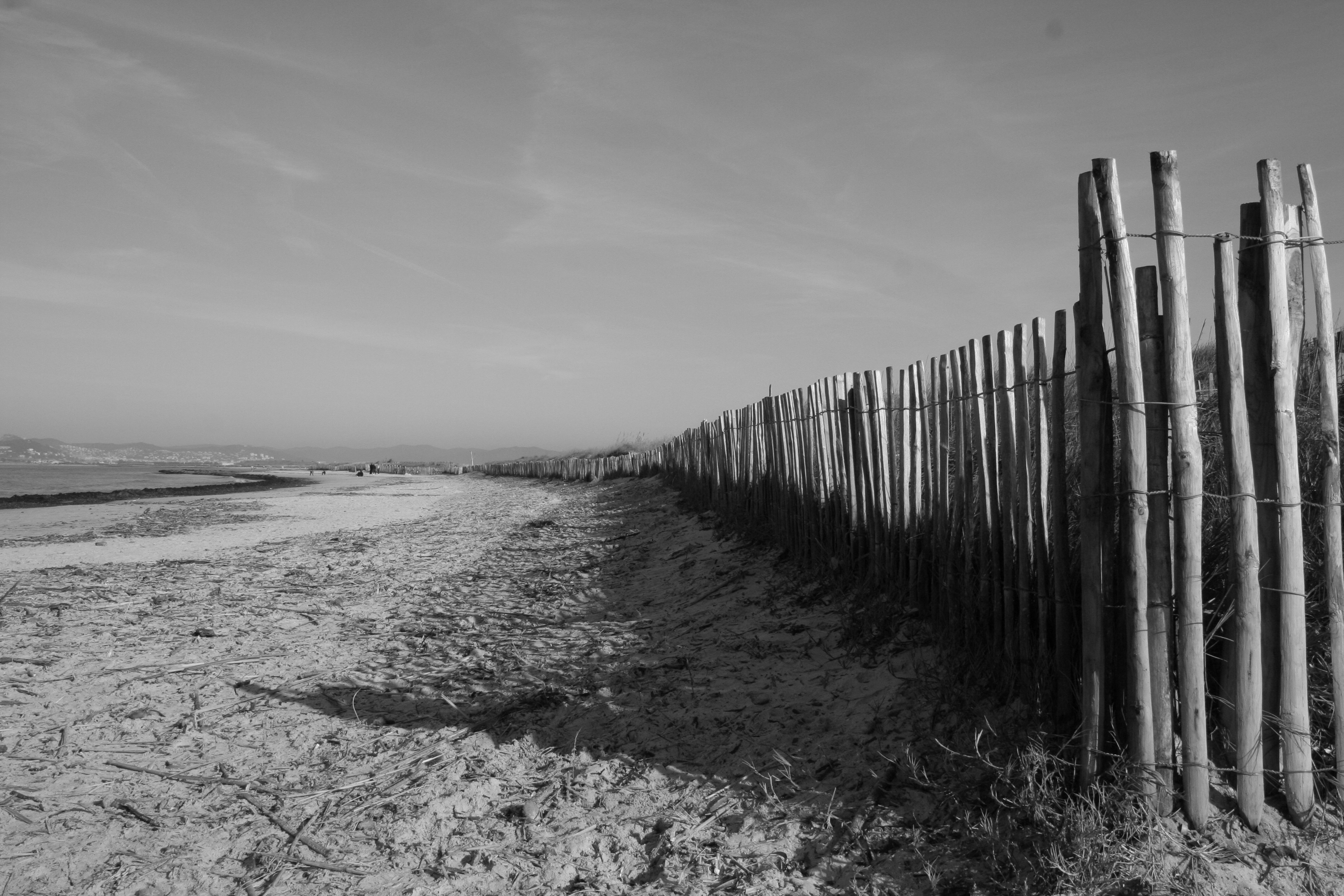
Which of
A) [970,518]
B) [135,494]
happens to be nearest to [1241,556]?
[970,518]

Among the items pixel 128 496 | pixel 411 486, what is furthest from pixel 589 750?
pixel 411 486

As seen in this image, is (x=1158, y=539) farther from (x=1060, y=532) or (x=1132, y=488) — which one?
(x=1060, y=532)

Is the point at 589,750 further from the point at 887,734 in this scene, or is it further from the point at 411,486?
the point at 411,486

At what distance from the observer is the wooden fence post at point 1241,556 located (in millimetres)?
2428

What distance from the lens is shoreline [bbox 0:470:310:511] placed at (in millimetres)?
20859

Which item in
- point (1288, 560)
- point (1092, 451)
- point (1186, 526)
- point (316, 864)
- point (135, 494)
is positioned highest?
point (1092, 451)

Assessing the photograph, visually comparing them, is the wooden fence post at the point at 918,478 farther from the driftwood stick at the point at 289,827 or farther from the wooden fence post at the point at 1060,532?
the driftwood stick at the point at 289,827

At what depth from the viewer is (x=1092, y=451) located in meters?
2.63

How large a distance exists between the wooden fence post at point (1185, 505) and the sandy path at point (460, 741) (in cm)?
82

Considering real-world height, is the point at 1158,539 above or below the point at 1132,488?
below

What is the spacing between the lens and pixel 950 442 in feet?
13.5

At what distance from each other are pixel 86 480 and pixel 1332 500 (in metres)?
47.3

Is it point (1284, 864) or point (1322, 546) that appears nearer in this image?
point (1284, 864)

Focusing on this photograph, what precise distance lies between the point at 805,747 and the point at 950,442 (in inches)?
69.1
